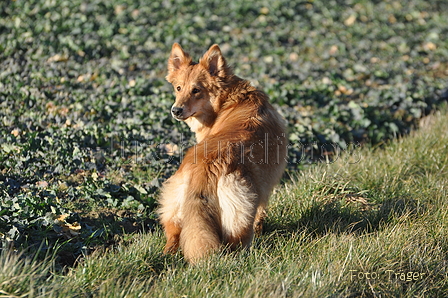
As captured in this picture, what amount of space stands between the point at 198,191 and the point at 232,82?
1.82m

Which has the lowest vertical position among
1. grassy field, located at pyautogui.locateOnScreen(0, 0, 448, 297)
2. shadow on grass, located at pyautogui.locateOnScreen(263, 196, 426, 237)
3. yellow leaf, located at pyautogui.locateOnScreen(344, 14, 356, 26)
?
shadow on grass, located at pyautogui.locateOnScreen(263, 196, 426, 237)

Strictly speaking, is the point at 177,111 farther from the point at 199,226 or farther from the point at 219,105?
the point at 199,226

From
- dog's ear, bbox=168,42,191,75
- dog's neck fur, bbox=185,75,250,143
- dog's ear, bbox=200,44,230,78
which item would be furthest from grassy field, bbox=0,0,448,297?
dog's ear, bbox=200,44,230,78

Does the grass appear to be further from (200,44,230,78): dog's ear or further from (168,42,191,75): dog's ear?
(168,42,191,75): dog's ear

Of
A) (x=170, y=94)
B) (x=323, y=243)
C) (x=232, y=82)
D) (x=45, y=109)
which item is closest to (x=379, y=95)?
(x=170, y=94)

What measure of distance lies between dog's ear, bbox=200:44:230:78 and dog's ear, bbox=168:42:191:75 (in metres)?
0.29

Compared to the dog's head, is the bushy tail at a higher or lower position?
lower

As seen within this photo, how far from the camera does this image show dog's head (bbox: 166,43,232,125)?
16.7 feet

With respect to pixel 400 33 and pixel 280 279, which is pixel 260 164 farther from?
pixel 400 33

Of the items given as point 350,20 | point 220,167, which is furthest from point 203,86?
point 350,20

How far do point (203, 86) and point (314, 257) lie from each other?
2.18 m

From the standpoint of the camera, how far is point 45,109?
7.09 m

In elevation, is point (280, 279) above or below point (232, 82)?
below

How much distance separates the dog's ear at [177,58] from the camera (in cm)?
541
